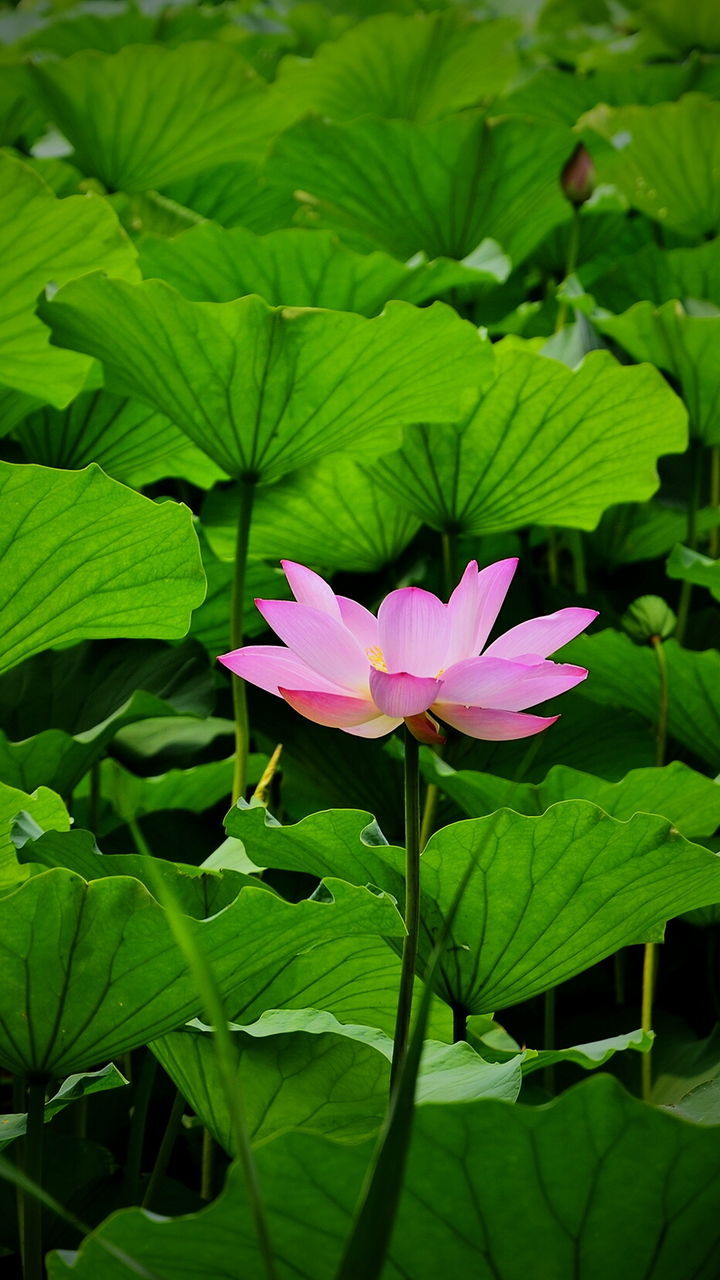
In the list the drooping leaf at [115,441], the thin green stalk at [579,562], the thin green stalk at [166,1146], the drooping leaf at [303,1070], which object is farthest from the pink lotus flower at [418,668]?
the thin green stalk at [579,562]

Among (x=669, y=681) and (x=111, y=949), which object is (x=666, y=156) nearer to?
(x=669, y=681)

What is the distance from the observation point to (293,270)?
0.95 meters

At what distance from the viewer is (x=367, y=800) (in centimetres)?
96

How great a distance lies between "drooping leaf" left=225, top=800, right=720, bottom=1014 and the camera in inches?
23.1

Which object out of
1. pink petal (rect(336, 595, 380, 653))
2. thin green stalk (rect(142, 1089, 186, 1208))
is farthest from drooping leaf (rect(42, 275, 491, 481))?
thin green stalk (rect(142, 1089, 186, 1208))

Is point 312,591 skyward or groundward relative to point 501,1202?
skyward

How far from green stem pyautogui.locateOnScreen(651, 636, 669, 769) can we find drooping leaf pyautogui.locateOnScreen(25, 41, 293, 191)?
744 mm

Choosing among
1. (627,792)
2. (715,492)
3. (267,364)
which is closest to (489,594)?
(627,792)

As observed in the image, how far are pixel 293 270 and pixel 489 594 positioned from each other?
55 centimetres

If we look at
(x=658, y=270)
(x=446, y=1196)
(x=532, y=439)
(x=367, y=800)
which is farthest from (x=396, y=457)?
(x=446, y=1196)

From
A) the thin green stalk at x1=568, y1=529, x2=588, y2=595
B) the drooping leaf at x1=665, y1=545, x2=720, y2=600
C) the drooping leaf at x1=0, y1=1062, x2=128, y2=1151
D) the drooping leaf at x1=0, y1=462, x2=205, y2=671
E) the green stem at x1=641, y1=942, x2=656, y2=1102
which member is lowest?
the green stem at x1=641, y1=942, x2=656, y2=1102

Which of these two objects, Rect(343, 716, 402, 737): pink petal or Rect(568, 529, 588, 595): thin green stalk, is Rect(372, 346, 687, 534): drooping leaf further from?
Rect(343, 716, 402, 737): pink petal

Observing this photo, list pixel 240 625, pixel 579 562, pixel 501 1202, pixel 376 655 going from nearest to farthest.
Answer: pixel 501 1202, pixel 376 655, pixel 240 625, pixel 579 562

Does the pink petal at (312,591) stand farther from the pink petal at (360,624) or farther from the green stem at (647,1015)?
the green stem at (647,1015)
